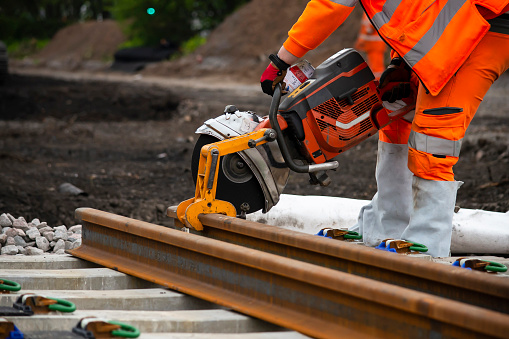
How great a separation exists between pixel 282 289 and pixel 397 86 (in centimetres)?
165

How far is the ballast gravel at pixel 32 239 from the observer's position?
4.36 m

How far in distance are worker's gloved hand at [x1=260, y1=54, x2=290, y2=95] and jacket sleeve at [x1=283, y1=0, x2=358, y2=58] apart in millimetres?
111

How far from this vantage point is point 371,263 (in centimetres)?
319

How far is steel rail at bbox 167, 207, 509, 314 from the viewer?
110 inches

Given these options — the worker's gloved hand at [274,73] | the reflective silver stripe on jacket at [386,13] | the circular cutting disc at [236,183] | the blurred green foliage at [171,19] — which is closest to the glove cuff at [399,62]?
the reflective silver stripe on jacket at [386,13]

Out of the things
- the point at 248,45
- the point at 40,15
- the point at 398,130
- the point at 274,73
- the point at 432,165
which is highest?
the point at 40,15

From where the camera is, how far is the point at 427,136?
3.76m

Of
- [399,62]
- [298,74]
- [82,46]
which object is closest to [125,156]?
[298,74]

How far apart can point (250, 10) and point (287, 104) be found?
29.6 metres

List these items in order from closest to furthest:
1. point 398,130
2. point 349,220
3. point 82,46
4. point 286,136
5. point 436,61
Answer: point 436,61
point 286,136
point 398,130
point 349,220
point 82,46

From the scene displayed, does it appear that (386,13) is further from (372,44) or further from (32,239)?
(372,44)

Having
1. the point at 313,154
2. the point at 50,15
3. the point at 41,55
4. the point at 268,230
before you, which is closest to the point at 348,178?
the point at 313,154

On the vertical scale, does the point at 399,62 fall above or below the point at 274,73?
above

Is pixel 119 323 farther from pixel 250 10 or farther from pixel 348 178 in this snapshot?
pixel 250 10
